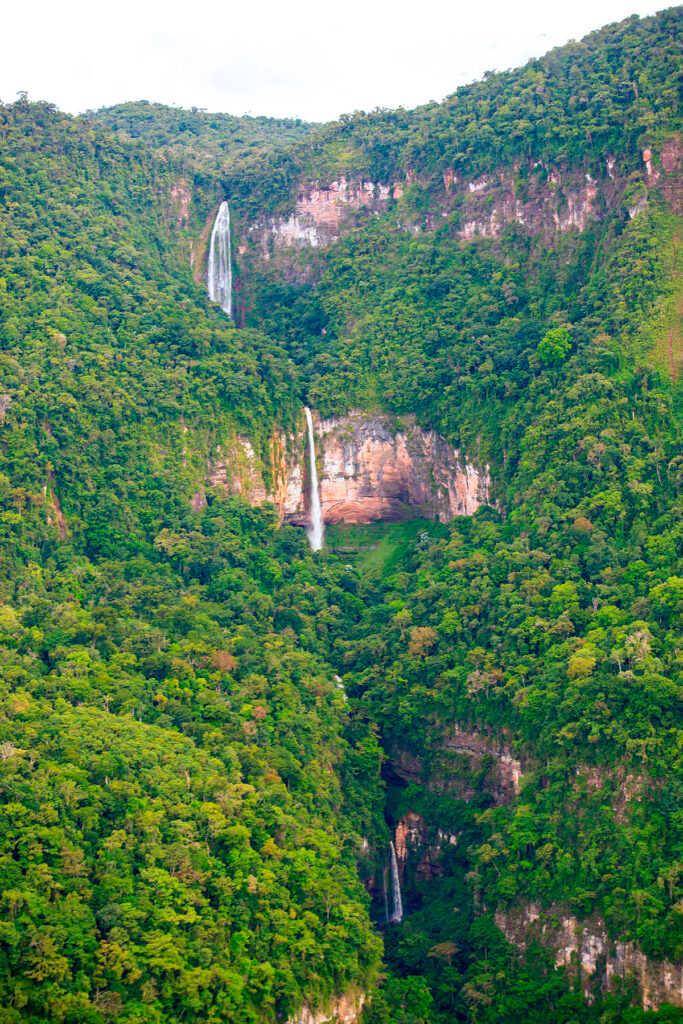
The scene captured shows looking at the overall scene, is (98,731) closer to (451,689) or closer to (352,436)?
(451,689)

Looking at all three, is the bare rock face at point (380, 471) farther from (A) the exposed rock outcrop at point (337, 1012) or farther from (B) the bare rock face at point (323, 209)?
(A) the exposed rock outcrop at point (337, 1012)

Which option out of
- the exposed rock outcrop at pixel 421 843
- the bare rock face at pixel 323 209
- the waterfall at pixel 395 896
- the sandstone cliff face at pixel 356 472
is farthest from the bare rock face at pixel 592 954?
the bare rock face at pixel 323 209

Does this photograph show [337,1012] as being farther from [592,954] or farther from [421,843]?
[421,843]

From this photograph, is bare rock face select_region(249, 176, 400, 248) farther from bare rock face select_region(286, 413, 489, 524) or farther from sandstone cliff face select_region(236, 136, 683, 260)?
bare rock face select_region(286, 413, 489, 524)

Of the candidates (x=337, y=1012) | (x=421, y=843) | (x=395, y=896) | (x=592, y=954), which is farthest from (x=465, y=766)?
(x=337, y=1012)

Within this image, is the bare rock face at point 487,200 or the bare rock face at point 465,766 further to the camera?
the bare rock face at point 487,200

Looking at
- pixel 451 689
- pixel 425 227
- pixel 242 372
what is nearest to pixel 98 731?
pixel 451 689

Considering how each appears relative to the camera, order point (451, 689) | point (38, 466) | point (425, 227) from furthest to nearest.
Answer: point (425, 227), point (38, 466), point (451, 689)
